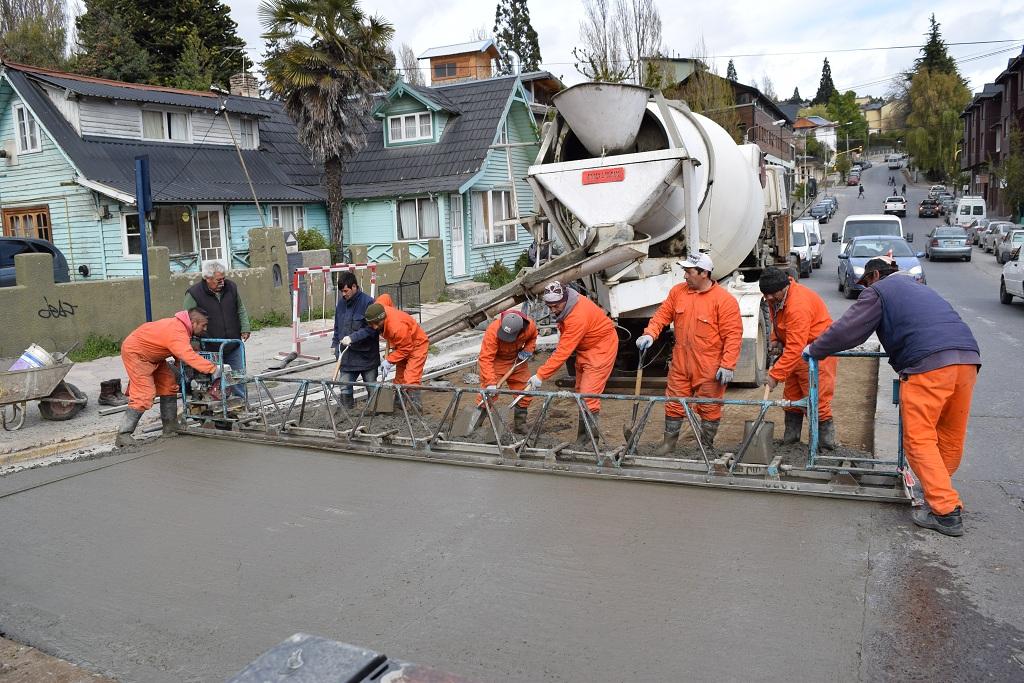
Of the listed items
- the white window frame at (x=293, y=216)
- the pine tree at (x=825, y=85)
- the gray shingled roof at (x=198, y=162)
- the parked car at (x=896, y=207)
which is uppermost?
the pine tree at (x=825, y=85)

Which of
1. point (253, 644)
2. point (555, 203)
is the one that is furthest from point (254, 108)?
point (253, 644)

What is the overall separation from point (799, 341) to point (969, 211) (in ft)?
148

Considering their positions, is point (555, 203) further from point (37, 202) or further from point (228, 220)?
point (37, 202)

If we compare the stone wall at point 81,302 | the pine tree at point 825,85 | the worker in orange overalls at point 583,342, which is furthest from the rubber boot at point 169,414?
the pine tree at point 825,85

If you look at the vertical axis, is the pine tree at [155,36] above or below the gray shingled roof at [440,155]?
above

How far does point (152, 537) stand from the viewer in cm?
566

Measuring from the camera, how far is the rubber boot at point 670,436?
22.6 ft

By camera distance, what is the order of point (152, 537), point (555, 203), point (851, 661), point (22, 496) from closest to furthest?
point (851, 661), point (152, 537), point (22, 496), point (555, 203)

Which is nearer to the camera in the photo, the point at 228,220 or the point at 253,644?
the point at 253,644

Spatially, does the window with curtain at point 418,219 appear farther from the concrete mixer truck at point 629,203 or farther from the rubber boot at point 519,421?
the rubber boot at point 519,421

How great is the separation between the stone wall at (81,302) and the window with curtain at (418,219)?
8258 mm

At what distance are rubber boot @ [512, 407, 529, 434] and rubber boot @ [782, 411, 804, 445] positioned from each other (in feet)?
7.62

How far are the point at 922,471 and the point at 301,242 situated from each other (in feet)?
61.6

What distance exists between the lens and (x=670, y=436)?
6.92 metres
